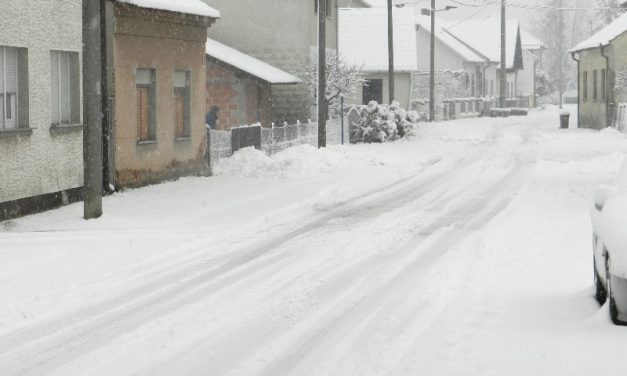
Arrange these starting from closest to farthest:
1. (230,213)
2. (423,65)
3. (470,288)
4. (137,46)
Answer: (470,288) < (230,213) < (137,46) < (423,65)

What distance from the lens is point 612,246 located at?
781 centimetres

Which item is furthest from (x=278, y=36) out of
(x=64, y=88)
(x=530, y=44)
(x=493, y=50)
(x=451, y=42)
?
(x=530, y=44)

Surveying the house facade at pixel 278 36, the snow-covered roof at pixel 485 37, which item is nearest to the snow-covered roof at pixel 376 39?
the house facade at pixel 278 36

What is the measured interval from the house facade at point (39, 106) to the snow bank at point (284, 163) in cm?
575

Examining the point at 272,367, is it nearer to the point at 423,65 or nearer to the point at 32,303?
the point at 32,303

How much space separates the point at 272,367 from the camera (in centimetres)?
709

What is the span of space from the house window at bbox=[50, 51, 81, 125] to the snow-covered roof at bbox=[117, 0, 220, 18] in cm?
192

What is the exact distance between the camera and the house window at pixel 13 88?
16078 millimetres

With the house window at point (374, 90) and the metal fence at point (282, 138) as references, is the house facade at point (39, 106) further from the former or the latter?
the house window at point (374, 90)

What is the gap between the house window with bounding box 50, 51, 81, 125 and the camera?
17766 mm

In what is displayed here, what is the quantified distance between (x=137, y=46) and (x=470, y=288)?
12587 millimetres

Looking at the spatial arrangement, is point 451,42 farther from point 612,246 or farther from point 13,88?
point 612,246

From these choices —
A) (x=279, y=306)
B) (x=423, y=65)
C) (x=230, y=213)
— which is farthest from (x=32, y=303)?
(x=423, y=65)

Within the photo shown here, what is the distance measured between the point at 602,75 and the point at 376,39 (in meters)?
12.7
